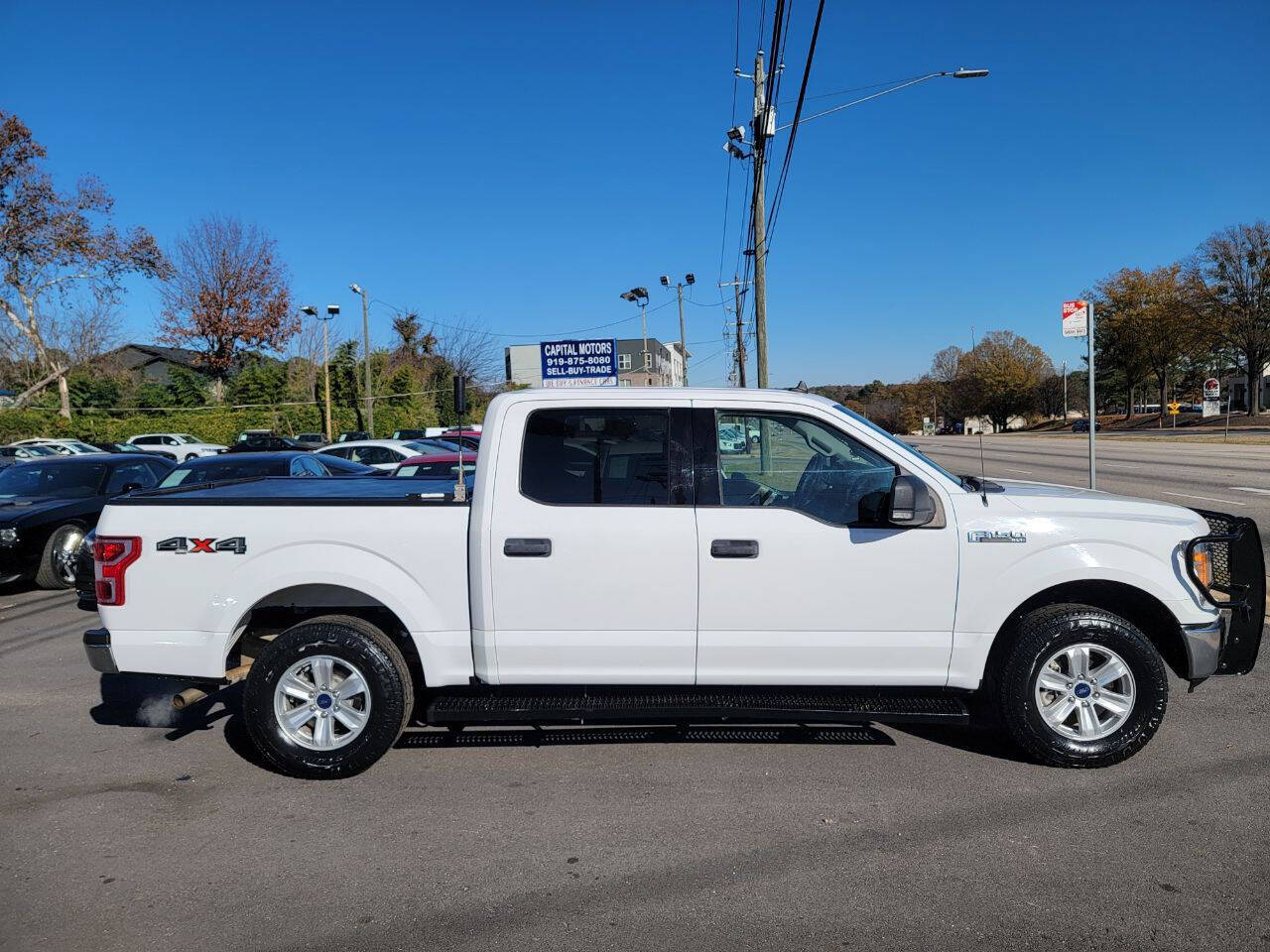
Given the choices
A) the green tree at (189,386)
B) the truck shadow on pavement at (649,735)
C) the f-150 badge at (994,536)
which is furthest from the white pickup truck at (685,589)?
the green tree at (189,386)

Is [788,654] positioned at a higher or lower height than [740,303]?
lower

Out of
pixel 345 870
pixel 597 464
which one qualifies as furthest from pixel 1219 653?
pixel 345 870

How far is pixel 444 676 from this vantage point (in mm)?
4414

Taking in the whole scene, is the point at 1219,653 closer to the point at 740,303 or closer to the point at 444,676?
the point at 444,676

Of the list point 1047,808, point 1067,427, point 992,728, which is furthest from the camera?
point 1067,427

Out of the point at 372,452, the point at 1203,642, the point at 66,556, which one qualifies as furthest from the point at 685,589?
the point at 372,452

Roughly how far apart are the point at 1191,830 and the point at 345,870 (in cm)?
359

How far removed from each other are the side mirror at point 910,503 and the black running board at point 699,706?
3.03 feet

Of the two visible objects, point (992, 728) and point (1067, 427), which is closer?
point (992, 728)

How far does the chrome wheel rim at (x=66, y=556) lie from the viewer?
9.59 m

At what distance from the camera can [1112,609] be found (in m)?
4.57

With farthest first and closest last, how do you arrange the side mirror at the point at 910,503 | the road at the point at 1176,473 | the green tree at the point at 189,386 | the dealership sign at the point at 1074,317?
the green tree at the point at 189,386, the road at the point at 1176,473, the dealership sign at the point at 1074,317, the side mirror at the point at 910,503

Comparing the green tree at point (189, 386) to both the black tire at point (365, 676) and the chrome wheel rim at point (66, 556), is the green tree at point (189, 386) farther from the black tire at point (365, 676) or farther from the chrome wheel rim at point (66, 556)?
the black tire at point (365, 676)

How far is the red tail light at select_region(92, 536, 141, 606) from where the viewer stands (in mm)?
4406
